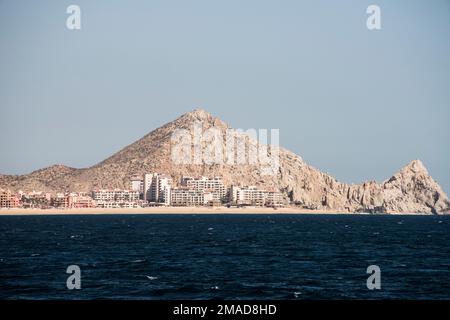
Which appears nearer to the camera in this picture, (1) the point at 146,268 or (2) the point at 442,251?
(1) the point at 146,268

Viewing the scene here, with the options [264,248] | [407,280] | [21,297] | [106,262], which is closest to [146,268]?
[106,262]

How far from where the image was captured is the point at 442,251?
128 metres

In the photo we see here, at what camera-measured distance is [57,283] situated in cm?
7562

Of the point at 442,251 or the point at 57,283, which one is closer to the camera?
the point at 57,283
